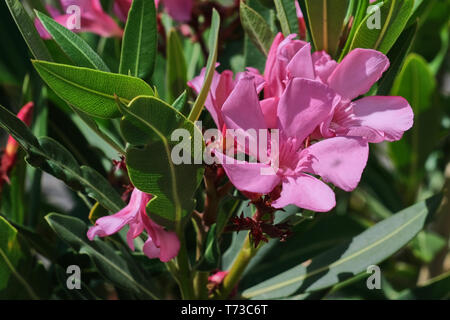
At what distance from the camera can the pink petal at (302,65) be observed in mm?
669

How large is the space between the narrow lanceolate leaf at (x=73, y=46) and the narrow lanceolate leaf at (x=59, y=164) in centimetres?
11

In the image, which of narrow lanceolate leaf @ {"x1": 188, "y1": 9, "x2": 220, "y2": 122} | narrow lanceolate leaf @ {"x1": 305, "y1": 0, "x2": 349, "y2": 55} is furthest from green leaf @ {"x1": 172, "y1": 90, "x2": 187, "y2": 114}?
Answer: narrow lanceolate leaf @ {"x1": 305, "y1": 0, "x2": 349, "y2": 55}

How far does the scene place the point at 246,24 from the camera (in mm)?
834

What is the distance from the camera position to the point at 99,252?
2.94ft

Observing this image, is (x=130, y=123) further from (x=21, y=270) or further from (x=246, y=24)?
(x=21, y=270)

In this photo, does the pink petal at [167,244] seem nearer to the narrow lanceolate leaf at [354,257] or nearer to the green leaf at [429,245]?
the narrow lanceolate leaf at [354,257]

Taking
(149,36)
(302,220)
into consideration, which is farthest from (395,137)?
(149,36)

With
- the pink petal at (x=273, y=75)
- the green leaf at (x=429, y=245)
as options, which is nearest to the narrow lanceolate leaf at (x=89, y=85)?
the pink petal at (x=273, y=75)

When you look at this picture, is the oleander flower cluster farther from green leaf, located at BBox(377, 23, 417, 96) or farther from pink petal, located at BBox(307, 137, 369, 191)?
green leaf, located at BBox(377, 23, 417, 96)

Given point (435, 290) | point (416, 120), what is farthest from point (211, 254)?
point (416, 120)

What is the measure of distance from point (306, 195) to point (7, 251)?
1.76 ft

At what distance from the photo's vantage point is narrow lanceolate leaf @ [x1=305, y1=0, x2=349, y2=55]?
2.61ft

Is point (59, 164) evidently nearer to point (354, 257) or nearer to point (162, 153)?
point (162, 153)
